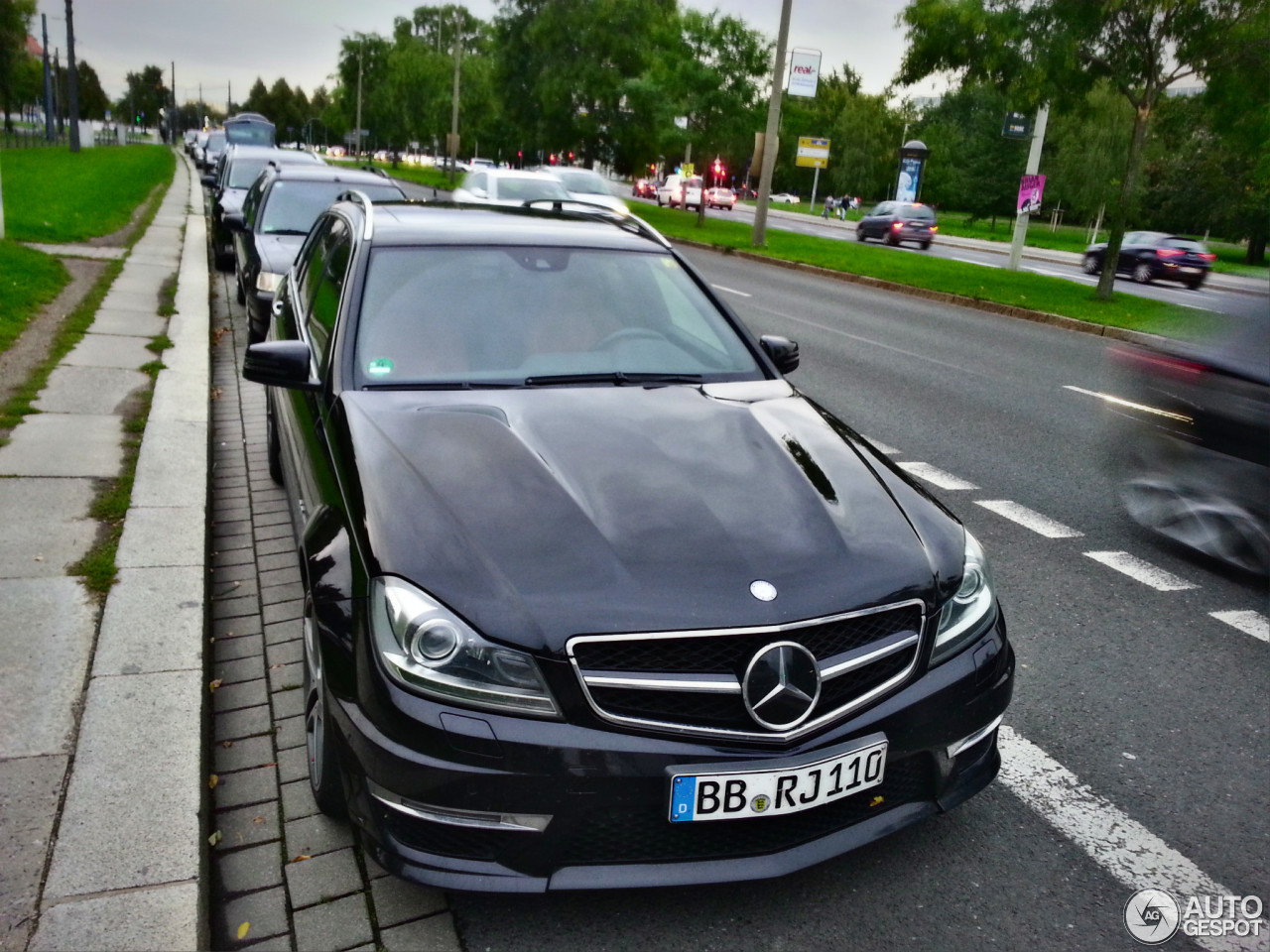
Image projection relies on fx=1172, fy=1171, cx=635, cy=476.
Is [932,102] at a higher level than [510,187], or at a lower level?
higher

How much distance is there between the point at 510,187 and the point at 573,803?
20.1 m

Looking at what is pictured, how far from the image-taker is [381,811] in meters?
2.60

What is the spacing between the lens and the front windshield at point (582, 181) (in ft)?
80.9

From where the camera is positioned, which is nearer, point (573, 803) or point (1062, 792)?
point (573, 803)

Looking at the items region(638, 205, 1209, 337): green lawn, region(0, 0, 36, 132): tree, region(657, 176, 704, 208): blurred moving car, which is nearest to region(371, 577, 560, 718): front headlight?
region(638, 205, 1209, 337): green lawn

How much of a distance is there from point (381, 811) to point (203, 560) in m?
2.40

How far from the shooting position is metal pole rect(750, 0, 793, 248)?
26719mm

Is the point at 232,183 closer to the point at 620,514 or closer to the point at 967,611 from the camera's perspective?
the point at 620,514

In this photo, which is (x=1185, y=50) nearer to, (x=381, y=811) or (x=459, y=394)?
(x=459, y=394)

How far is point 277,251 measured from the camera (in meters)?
10.3

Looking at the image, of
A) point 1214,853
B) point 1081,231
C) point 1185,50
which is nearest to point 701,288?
point 1214,853

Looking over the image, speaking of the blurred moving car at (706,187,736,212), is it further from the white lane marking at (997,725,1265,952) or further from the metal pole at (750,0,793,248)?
the white lane marking at (997,725,1265,952)

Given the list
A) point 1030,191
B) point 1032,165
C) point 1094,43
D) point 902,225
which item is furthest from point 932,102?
point 1094,43

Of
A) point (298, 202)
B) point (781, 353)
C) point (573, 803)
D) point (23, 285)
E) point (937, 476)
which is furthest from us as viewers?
point (23, 285)
